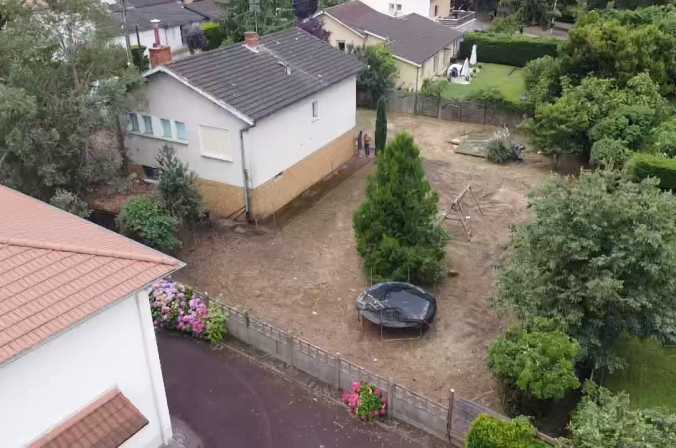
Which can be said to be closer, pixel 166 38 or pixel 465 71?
pixel 465 71

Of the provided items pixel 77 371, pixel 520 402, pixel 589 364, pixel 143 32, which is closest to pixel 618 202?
pixel 589 364

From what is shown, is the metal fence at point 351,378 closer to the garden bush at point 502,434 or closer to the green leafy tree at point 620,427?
the garden bush at point 502,434

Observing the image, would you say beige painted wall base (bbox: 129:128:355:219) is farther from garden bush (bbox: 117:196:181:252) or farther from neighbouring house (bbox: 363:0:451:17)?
neighbouring house (bbox: 363:0:451:17)

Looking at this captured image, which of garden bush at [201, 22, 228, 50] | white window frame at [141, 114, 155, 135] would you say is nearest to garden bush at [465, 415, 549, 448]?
white window frame at [141, 114, 155, 135]

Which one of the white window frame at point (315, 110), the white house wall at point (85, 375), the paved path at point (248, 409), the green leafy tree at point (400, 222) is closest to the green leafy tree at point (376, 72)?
the white window frame at point (315, 110)

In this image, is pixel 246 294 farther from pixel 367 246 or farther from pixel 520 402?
pixel 520 402

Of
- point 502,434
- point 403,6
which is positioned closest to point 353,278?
point 502,434

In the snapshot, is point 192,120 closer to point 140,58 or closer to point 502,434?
point 502,434
